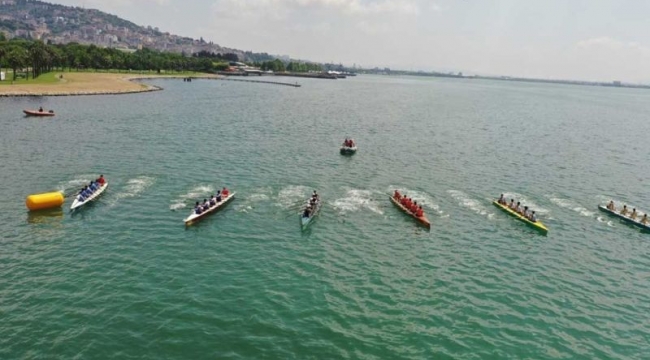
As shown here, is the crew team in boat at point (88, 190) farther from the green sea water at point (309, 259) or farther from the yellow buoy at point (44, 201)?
the yellow buoy at point (44, 201)

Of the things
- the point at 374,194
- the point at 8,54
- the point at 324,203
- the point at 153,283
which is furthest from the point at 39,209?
the point at 8,54

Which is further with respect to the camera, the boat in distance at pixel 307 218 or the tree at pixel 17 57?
the tree at pixel 17 57

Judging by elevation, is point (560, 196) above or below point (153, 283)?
above

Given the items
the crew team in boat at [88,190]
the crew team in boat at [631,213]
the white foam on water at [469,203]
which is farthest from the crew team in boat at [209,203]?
the crew team in boat at [631,213]

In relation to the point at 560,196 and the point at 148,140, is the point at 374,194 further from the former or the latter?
the point at 148,140

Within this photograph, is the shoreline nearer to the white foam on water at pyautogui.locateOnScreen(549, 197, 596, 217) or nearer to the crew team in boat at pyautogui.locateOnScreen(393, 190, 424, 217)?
the crew team in boat at pyautogui.locateOnScreen(393, 190, 424, 217)

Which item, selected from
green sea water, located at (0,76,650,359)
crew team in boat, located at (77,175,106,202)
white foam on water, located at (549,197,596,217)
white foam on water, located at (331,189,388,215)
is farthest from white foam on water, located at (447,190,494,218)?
crew team in boat, located at (77,175,106,202)

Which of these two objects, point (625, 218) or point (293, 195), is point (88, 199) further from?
point (625, 218)
